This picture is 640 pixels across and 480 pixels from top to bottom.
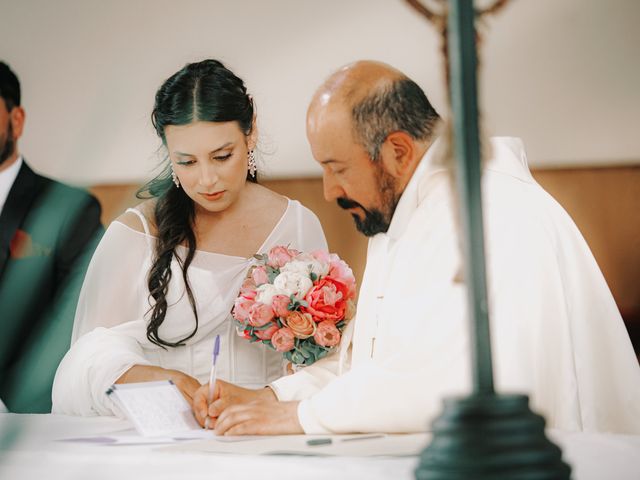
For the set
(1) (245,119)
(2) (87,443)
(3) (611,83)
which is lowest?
(2) (87,443)

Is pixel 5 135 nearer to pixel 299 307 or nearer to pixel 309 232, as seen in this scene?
pixel 309 232

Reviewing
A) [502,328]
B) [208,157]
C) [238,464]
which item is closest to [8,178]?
[208,157]

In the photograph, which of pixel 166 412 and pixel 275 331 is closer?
pixel 166 412

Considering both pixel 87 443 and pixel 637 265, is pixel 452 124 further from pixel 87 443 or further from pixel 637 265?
pixel 637 265

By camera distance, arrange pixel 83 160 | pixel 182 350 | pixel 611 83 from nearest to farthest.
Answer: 1. pixel 83 160
2. pixel 182 350
3. pixel 611 83

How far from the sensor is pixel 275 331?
2.88 meters

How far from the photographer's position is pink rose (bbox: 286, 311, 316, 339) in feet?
9.19

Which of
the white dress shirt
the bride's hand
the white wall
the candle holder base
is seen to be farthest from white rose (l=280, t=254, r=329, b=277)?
the candle holder base

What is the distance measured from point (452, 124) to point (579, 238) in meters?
1.61

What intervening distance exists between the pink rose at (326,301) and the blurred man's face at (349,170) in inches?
9.0

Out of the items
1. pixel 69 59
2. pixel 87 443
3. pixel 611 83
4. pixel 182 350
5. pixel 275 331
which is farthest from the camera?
pixel 69 59

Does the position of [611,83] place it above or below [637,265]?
above

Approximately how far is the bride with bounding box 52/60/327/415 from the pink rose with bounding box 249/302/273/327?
20.1 inches

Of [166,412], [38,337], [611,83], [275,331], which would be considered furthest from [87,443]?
[611,83]
